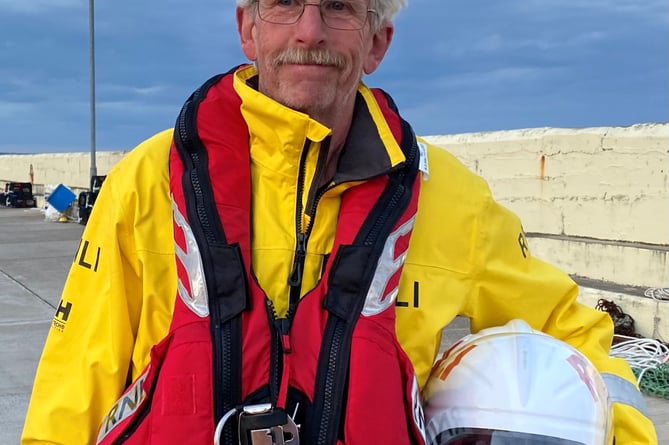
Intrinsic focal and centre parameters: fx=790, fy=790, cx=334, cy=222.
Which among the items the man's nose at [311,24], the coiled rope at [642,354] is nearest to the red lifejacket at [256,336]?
the man's nose at [311,24]

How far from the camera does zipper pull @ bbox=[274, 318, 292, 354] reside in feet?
5.48

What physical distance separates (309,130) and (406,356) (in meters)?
0.56

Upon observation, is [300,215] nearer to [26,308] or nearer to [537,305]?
[537,305]

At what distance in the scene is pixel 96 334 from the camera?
183cm

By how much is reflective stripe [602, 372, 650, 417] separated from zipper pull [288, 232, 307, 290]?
887 millimetres

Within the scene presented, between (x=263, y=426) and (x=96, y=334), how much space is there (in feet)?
1.66

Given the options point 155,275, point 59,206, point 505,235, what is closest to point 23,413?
point 155,275

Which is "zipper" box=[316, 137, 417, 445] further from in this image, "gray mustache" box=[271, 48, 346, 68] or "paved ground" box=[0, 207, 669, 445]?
"paved ground" box=[0, 207, 669, 445]

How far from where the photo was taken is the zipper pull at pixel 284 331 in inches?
65.7

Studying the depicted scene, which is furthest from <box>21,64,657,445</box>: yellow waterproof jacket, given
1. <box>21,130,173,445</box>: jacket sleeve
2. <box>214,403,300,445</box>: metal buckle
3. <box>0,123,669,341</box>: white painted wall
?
<box>0,123,669,341</box>: white painted wall

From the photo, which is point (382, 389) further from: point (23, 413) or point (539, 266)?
point (23, 413)

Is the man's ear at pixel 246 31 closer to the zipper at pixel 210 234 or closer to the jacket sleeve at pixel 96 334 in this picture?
the zipper at pixel 210 234

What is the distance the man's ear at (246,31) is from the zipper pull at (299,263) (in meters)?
0.50

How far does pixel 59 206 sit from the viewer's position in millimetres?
16406
